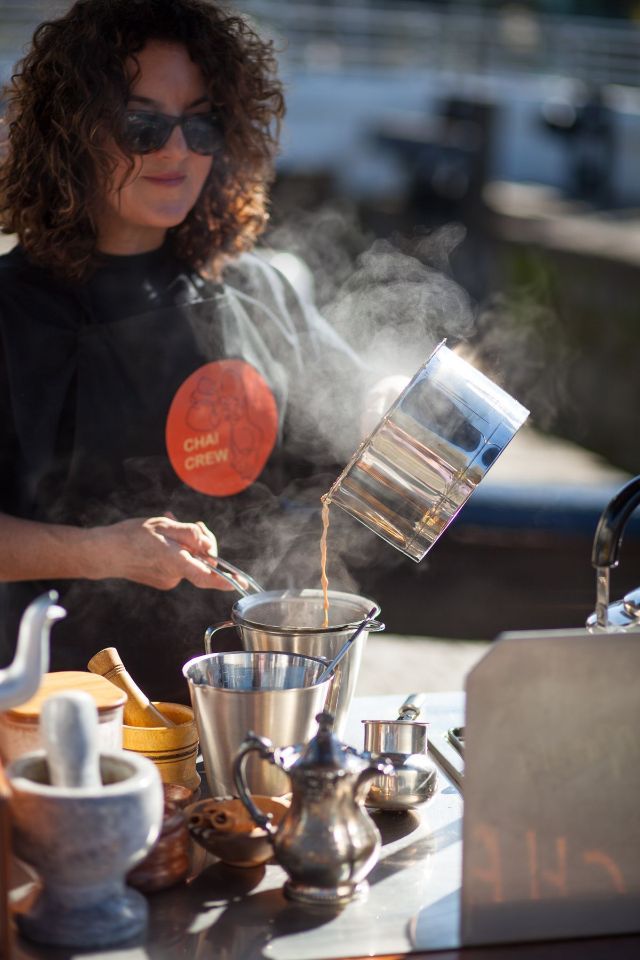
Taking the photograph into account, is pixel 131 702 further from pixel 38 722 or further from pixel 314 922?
pixel 314 922

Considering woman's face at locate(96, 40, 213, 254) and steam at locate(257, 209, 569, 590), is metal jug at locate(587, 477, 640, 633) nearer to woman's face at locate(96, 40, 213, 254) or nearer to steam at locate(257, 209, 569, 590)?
steam at locate(257, 209, 569, 590)

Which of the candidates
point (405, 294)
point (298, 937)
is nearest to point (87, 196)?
point (405, 294)

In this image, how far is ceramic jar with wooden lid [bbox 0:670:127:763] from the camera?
1.26m

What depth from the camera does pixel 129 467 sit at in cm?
216

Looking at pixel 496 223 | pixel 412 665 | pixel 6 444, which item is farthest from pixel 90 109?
pixel 496 223

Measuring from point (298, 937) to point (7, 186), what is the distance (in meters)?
1.52

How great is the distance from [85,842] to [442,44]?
19.3m

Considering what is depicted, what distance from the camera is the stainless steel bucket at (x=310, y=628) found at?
147 cm

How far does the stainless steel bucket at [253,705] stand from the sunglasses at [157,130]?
976mm

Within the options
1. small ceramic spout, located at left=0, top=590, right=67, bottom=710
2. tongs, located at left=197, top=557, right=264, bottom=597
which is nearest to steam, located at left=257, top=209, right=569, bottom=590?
tongs, located at left=197, top=557, right=264, bottom=597

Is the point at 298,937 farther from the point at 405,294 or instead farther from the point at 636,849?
the point at 405,294

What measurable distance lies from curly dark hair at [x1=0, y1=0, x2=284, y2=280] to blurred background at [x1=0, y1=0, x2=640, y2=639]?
9.3 inches

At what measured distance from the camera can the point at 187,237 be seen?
2.30 m

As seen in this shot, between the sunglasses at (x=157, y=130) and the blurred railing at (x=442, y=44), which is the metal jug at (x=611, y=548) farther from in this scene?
the blurred railing at (x=442, y=44)
